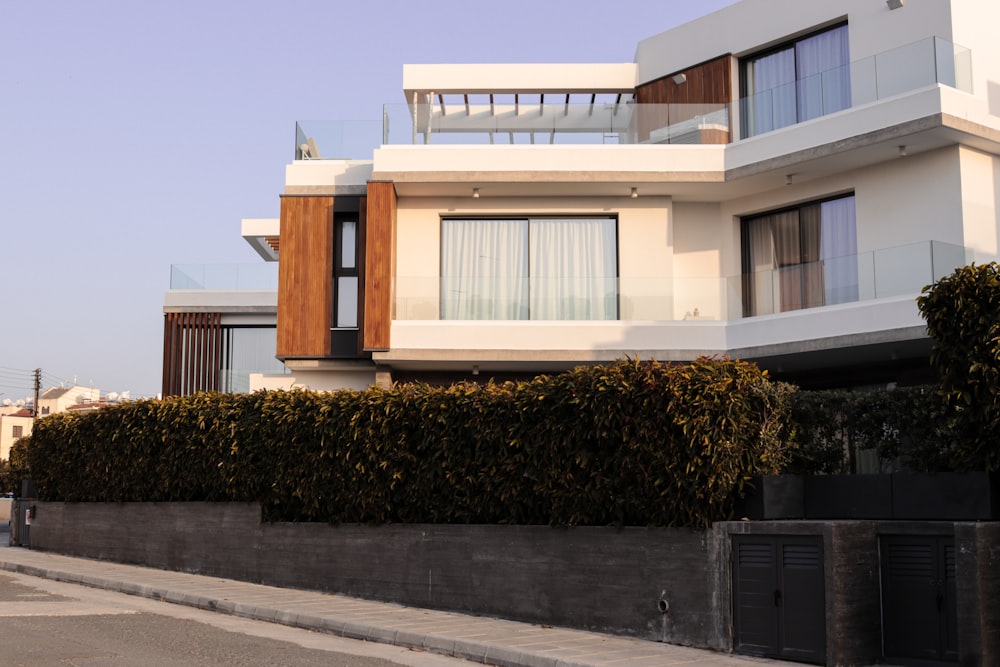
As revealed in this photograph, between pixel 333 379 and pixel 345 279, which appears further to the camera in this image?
pixel 333 379

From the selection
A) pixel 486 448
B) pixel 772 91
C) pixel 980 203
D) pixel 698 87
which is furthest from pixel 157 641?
pixel 698 87

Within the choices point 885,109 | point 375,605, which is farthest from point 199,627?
point 885,109

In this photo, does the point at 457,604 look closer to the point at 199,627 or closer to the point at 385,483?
the point at 385,483

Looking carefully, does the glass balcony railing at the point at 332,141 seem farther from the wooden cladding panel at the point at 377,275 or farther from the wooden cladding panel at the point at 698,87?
the wooden cladding panel at the point at 698,87

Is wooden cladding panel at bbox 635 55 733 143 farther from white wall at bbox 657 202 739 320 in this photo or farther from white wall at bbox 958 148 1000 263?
white wall at bbox 958 148 1000 263

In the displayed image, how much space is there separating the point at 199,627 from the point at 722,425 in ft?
22.4

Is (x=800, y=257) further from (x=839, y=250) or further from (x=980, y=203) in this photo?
(x=980, y=203)

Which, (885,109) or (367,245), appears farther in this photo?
(367,245)

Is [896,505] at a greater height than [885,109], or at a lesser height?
lesser

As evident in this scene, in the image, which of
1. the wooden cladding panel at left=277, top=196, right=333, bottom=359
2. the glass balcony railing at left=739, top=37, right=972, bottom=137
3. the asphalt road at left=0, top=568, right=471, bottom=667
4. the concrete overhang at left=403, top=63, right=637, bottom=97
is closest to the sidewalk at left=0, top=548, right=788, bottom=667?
the asphalt road at left=0, top=568, right=471, bottom=667

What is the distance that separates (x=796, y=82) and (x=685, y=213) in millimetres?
3750

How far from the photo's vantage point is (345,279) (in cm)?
2328

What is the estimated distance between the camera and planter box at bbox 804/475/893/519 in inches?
446

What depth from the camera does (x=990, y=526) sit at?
32.5ft
